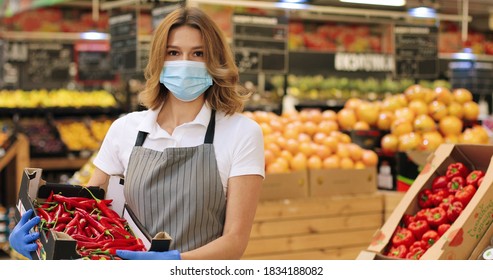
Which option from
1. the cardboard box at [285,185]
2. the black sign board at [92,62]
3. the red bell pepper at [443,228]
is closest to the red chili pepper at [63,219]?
the red bell pepper at [443,228]

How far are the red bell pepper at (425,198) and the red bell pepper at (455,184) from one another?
0.09m

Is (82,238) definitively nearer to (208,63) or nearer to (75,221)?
(75,221)

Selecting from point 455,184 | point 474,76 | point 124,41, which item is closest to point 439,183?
point 455,184

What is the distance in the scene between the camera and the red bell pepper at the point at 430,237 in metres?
2.85

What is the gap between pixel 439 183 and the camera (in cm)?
310

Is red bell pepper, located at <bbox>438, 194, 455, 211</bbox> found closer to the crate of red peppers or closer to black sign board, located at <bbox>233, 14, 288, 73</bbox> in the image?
the crate of red peppers

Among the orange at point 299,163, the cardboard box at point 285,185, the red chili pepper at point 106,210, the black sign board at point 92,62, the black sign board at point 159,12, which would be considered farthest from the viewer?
the black sign board at point 92,62

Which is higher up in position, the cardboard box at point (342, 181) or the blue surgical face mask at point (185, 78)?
the blue surgical face mask at point (185, 78)

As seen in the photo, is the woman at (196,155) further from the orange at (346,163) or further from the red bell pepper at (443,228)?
the orange at (346,163)

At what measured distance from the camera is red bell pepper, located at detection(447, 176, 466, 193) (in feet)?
9.90

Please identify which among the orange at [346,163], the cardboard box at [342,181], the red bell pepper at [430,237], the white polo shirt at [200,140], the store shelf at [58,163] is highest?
the white polo shirt at [200,140]

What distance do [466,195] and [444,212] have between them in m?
0.11
